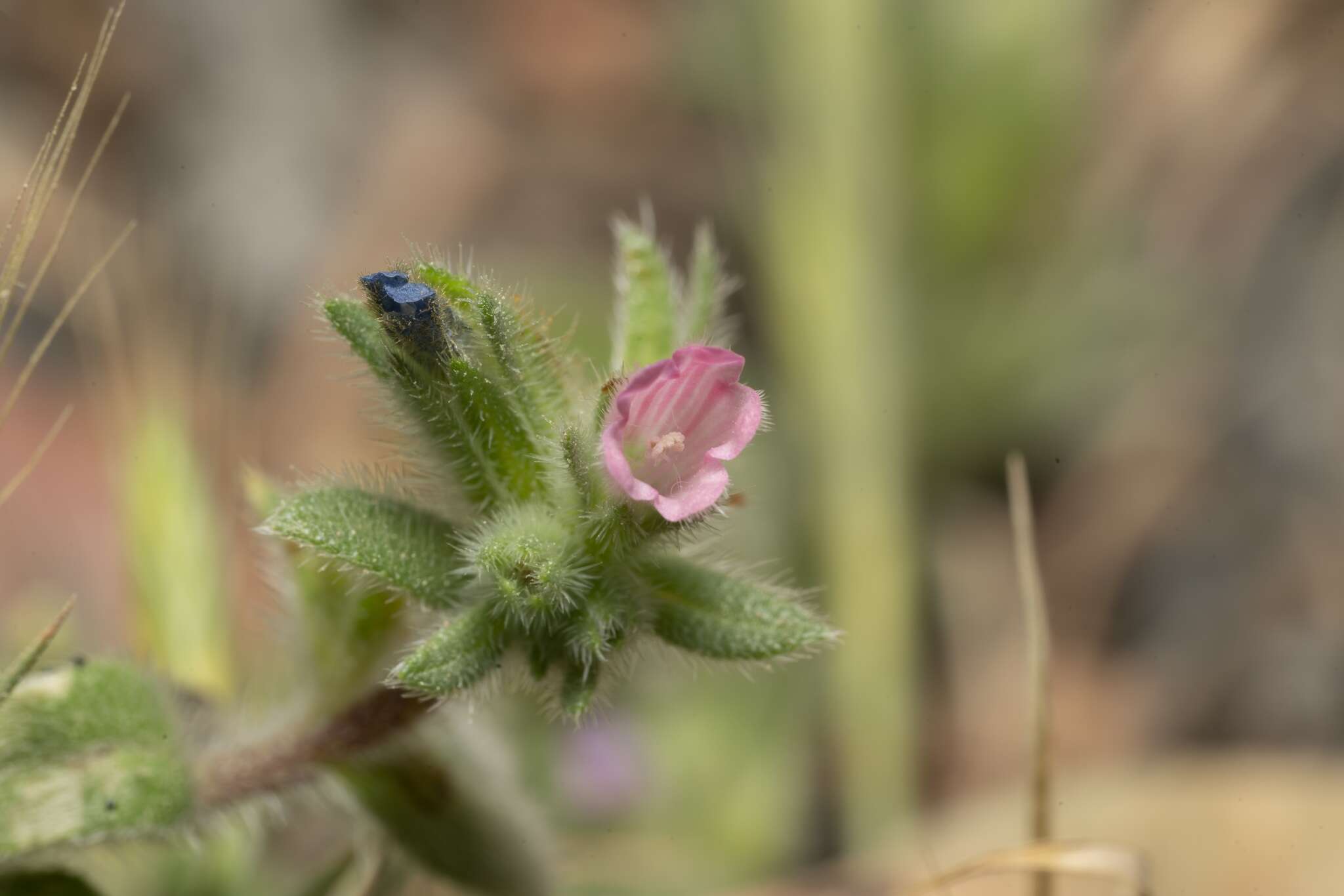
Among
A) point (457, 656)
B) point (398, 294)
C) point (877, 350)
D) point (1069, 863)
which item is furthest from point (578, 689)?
point (877, 350)

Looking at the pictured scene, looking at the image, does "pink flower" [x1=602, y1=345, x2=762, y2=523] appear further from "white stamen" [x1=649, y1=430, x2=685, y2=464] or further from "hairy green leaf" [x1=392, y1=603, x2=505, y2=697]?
"hairy green leaf" [x1=392, y1=603, x2=505, y2=697]

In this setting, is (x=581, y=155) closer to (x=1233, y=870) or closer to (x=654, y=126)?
(x=654, y=126)

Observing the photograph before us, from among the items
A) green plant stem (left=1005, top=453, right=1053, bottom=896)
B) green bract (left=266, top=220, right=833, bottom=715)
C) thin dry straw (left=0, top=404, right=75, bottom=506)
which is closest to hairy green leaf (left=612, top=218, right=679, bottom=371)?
green bract (left=266, top=220, right=833, bottom=715)

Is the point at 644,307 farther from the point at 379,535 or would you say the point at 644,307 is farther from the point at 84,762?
the point at 84,762

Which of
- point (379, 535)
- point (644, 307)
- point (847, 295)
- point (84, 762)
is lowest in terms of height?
point (84, 762)

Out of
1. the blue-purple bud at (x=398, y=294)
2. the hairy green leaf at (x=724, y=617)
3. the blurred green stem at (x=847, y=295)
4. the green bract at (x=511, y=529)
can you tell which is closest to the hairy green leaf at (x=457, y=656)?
the green bract at (x=511, y=529)

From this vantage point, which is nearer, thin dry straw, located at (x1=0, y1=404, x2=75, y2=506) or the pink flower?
the pink flower
